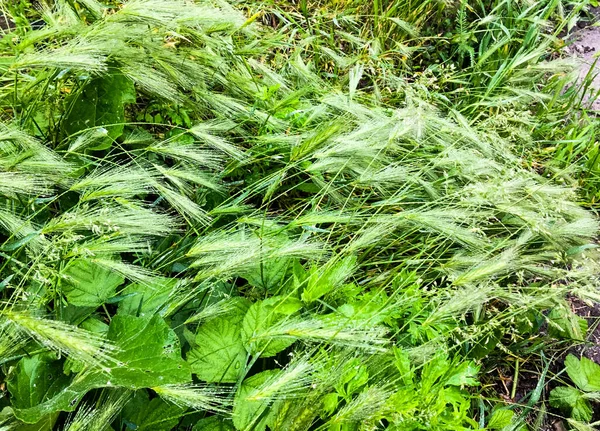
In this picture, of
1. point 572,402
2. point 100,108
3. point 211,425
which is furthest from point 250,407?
point 572,402

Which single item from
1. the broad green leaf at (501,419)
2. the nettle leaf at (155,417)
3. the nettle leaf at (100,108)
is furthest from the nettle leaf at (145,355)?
the broad green leaf at (501,419)

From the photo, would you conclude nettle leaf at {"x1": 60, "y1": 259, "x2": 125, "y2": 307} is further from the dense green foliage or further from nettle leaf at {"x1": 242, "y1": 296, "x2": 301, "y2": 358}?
nettle leaf at {"x1": 242, "y1": 296, "x2": 301, "y2": 358}

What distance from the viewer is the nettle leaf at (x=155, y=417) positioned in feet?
3.68

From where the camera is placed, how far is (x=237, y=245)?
1272mm

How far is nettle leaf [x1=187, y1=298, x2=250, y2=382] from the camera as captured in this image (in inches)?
47.4

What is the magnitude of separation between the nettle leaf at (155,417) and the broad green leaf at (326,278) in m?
0.40

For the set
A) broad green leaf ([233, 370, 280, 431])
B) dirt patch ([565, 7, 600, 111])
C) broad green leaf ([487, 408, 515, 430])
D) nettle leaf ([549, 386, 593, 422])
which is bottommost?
nettle leaf ([549, 386, 593, 422])

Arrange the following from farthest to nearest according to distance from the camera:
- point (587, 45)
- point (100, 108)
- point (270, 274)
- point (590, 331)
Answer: point (587, 45)
point (590, 331)
point (100, 108)
point (270, 274)

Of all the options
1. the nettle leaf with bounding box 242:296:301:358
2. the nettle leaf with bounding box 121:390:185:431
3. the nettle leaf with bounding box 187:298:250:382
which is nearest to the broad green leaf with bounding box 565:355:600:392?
the nettle leaf with bounding box 242:296:301:358

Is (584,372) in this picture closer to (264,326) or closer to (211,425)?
(264,326)

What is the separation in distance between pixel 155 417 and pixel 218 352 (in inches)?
7.7

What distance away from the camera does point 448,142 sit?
181cm

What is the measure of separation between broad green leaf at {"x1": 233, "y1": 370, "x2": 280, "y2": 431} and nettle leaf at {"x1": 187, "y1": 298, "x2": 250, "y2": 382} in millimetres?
37

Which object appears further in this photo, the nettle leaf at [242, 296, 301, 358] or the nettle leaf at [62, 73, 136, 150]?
the nettle leaf at [62, 73, 136, 150]
